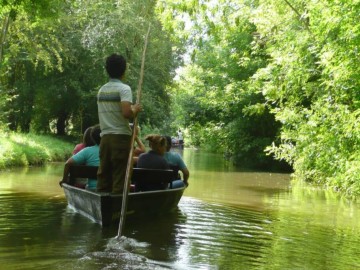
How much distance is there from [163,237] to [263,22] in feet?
35.8

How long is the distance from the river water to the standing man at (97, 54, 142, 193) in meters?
0.66

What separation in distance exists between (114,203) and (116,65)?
1664mm

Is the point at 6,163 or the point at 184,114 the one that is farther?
the point at 184,114

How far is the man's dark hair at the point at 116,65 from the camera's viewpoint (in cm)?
599

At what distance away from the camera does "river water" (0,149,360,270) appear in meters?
5.13

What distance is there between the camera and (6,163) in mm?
15914

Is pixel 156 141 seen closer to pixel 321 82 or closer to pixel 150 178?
pixel 150 178

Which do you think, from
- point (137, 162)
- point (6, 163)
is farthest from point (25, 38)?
point (137, 162)

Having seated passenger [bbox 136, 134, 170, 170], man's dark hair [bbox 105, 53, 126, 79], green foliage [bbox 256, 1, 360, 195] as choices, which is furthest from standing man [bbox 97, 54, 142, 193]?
green foliage [bbox 256, 1, 360, 195]

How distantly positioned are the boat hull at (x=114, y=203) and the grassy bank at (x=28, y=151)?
28.6ft

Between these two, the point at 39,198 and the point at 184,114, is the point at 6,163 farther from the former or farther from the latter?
the point at 184,114

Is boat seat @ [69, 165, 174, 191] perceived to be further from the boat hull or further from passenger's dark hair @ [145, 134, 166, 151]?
passenger's dark hair @ [145, 134, 166, 151]

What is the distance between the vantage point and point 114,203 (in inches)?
244

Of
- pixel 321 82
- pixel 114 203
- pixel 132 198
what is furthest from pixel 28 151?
pixel 114 203
